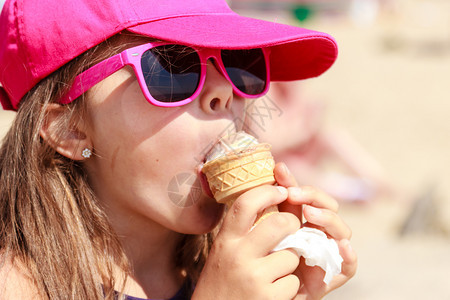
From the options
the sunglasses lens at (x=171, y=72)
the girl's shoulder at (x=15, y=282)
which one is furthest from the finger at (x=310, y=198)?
the girl's shoulder at (x=15, y=282)

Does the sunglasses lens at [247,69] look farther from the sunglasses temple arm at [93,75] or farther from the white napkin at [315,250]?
the white napkin at [315,250]

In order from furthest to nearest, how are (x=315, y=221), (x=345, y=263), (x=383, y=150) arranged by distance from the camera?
(x=383, y=150), (x=345, y=263), (x=315, y=221)

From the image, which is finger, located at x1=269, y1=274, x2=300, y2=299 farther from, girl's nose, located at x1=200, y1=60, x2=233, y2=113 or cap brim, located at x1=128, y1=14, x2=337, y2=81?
cap brim, located at x1=128, y1=14, x2=337, y2=81

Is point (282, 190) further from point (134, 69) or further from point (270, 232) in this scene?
point (134, 69)

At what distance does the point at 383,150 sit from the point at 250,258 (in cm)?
855

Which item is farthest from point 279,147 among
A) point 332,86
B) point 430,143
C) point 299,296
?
point 332,86

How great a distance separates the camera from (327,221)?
2.09m

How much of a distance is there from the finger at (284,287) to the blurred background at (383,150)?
3.74ft

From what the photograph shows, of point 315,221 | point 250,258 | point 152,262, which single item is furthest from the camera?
point 152,262

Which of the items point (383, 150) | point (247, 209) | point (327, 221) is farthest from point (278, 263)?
point (383, 150)

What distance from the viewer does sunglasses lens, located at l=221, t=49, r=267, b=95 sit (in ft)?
6.75

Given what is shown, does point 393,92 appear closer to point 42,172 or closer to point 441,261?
point 441,261

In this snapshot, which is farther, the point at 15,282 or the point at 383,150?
the point at 383,150

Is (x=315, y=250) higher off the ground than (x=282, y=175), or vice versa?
(x=282, y=175)
